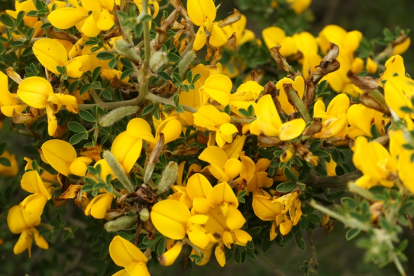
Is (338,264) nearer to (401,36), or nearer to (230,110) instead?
(401,36)

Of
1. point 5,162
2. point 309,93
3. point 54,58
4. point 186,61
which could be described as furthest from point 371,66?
point 5,162

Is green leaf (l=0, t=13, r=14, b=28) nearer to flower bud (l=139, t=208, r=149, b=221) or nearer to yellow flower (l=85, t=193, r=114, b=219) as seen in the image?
yellow flower (l=85, t=193, r=114, b=219)

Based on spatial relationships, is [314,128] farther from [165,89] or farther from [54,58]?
[54,58]

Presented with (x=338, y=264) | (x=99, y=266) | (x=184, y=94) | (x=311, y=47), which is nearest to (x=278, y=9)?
(x=311, y=47)

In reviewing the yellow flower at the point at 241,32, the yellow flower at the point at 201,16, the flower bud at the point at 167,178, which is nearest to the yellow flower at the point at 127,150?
the flower bud at the point at 167,178

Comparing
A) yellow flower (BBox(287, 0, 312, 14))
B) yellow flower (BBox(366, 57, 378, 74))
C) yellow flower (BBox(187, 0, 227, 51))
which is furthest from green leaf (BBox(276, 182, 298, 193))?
yellow flower (BBox(287, 0, 312, 14))

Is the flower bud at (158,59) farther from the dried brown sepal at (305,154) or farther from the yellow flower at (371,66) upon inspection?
the yellow flower at (371,66)

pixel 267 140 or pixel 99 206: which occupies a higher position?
pixel 267 140
